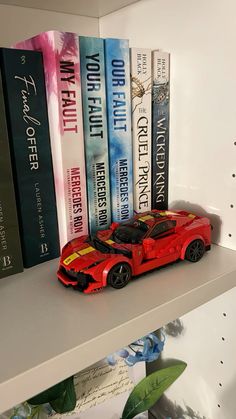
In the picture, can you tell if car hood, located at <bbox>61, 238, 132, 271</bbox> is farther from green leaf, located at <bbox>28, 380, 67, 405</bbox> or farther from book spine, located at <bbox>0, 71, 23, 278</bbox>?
green leaf, located at <bbox>28, 380, 67, 405</bbox>

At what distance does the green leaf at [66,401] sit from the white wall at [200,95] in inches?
12.8

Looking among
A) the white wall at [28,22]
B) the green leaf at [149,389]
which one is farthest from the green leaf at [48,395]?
the white wall at [28,22]

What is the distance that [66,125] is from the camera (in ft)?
1.45

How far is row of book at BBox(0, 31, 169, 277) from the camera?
0.42 meters

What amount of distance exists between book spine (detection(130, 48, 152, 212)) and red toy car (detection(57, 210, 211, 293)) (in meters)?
0.06

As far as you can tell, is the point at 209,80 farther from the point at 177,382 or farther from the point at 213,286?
the point at 177,382

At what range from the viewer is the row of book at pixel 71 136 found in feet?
1.38

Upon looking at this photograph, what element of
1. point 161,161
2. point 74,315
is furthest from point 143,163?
point 74,315

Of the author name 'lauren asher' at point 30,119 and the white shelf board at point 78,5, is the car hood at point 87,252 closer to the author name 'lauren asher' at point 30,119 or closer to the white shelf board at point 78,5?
the author name 'lauren asher' at point 30,119

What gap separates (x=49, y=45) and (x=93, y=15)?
Answer: 240 mm

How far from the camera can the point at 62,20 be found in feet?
1.89

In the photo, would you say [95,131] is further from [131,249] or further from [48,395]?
[48,395]

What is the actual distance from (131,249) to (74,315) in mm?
103

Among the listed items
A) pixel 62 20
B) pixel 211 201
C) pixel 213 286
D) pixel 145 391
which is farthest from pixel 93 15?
pixel 145 391
